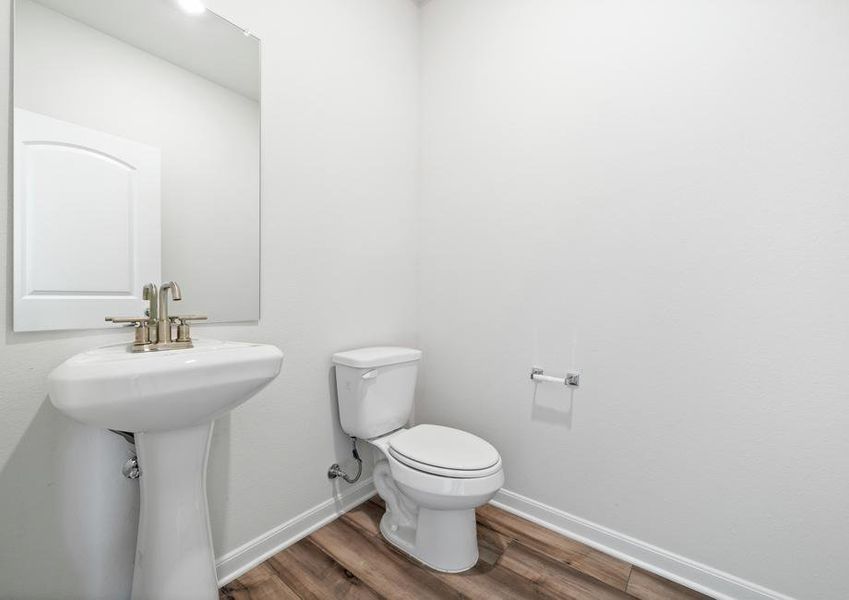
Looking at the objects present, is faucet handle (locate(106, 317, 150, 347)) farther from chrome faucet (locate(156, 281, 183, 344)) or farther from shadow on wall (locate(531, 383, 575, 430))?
shadow on wall (locate(531, 383, 575, 430))

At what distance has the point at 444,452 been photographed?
137 centimetres

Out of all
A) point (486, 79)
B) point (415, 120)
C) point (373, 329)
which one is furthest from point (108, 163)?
point (486, 79)

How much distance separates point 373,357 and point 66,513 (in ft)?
3.16

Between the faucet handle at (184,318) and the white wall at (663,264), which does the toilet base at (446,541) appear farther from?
the faucet handle at (184,318)

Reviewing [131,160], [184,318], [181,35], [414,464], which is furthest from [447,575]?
[181,35]

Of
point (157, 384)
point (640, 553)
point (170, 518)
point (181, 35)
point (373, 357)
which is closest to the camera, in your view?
point (157, 384)

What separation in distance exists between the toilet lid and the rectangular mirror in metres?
0.74

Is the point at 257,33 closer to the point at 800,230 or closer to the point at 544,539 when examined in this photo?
the point at 800,230

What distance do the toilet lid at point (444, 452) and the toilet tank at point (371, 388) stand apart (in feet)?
0.41

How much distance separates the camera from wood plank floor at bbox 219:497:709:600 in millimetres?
1230

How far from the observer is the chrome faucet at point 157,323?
982mm

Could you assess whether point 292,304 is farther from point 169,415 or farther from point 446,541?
point 446,541

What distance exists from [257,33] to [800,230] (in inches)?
73.7

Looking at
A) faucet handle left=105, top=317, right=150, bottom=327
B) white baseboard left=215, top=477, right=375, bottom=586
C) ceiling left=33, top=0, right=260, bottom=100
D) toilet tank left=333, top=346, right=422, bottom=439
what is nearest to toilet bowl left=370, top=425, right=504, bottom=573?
toilet tank left=333, top=346, right=422, bottom=439
